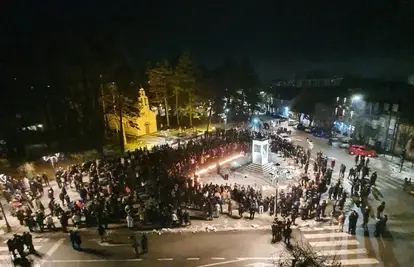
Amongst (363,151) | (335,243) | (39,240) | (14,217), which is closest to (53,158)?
(14,217)

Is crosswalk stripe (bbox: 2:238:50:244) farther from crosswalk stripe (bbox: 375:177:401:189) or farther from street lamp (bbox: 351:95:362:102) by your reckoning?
street lamp (bbox: 351:95:362:102)

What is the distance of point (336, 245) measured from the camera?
1644cm

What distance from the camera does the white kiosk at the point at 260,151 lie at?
28500mm

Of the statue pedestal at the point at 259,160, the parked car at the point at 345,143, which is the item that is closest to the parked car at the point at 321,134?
the parked car at the point at 345,143

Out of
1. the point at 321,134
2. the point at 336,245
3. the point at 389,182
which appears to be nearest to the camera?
the point at 336,245

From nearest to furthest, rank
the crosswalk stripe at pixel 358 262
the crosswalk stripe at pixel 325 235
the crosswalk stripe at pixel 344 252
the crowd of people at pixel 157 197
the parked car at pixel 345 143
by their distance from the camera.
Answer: the crosswalk stripe at pixel 358 262 < the crosswalk stripe at pixel 344 252 < the crosswalk stripe at pixel 325 235 < the crowd of people at pixel 157 197 < the parked car at pixel 345 143

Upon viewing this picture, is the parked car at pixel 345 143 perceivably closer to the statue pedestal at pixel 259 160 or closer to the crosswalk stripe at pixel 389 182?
the crosswalk stripe at pixel 389 182

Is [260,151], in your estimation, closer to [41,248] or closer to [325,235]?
[325,235]

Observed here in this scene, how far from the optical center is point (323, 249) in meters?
16.1

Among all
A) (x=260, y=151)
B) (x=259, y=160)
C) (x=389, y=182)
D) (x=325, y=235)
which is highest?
(x=260, y=151)

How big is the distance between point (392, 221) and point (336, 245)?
540 centimetres

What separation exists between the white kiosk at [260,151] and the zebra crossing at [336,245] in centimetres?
1093

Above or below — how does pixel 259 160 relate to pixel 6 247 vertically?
above

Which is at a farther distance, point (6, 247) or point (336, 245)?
point (6, 247)
